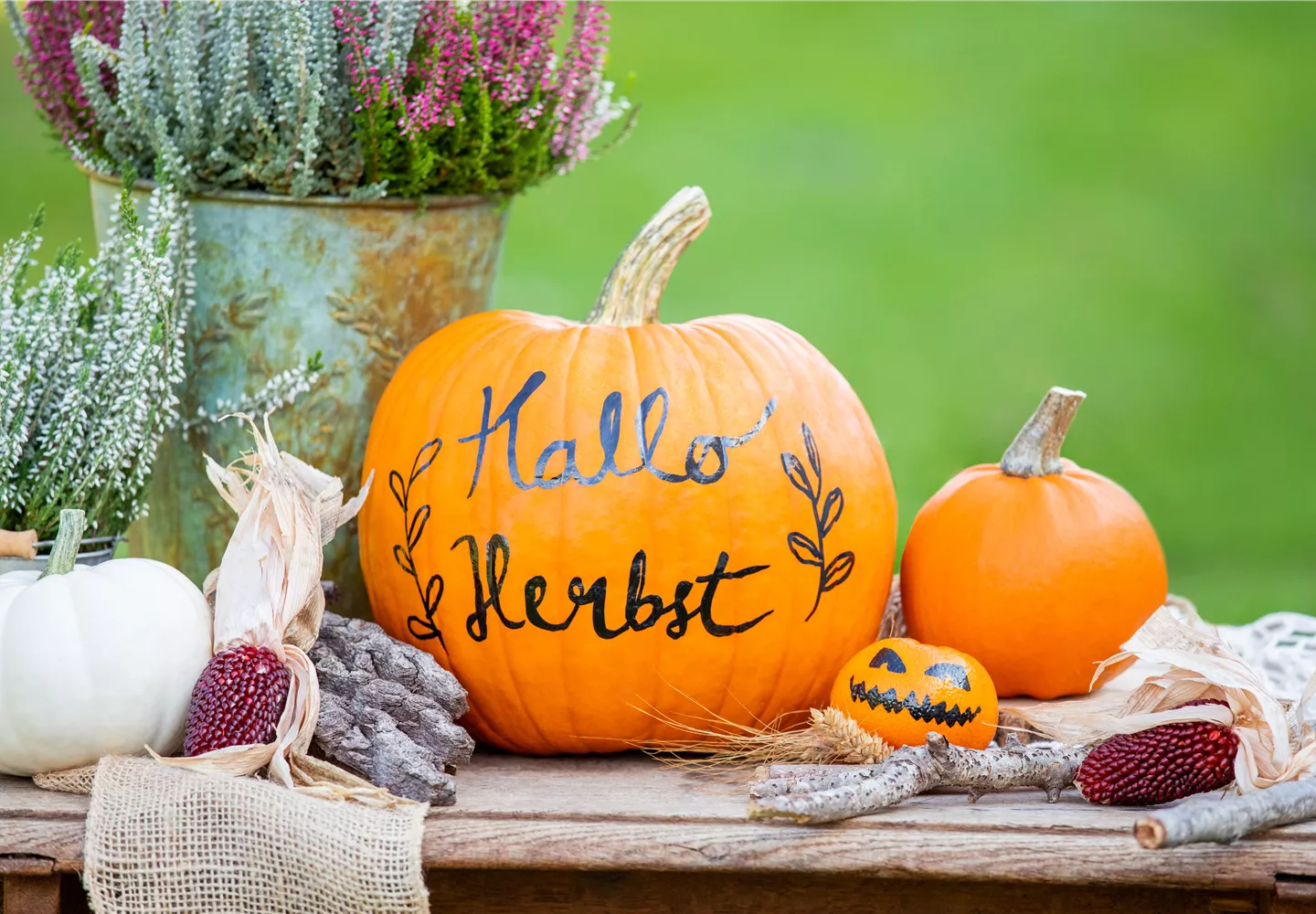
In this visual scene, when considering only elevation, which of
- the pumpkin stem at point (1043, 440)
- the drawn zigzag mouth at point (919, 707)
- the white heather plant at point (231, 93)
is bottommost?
the drawn zigzag mouth at point (919, 707)

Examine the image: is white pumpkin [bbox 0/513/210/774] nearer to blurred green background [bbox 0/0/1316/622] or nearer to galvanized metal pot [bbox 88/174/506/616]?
galvanized metal pot [bbox 88/174/506/616]

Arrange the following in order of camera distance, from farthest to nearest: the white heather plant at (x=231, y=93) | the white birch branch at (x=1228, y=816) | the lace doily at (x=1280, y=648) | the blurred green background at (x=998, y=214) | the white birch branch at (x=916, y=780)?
the blurred green background at (x=998, y=214) → the lace doily at (x=1280, y=648) → the white heather plant at (x=231, y=93) → the white birch branch at (x=916, y=780) → the white birch branch at (x=1228, y=816)

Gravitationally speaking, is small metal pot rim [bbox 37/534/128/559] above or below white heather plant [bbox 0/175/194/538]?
below

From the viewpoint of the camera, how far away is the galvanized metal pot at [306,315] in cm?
166

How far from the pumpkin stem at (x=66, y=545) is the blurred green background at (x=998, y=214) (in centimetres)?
296

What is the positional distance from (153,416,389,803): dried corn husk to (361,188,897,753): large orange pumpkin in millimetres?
120

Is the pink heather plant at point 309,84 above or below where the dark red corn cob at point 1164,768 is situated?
above

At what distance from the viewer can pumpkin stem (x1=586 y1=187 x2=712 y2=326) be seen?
162cm

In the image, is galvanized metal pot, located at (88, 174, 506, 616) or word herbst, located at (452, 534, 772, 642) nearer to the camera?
word herbst, located at (452, 534, 772, 642)

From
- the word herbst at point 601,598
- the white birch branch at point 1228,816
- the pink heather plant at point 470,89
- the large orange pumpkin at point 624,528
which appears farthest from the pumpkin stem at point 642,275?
the white birch branch at point 1228,816

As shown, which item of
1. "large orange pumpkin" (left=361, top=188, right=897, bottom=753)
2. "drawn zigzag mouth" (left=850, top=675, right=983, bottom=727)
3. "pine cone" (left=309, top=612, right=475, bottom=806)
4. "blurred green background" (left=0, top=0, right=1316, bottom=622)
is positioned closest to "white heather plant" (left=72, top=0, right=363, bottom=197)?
"large orange pumpkin" (left=361, top=188, right=897, bottom=753)

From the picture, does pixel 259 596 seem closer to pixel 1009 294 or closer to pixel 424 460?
pixel 424 460

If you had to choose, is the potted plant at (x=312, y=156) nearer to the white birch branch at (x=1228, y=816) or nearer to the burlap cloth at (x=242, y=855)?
the burlap cloth at (x=242, y=855)

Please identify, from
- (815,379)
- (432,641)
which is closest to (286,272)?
(432,641)
